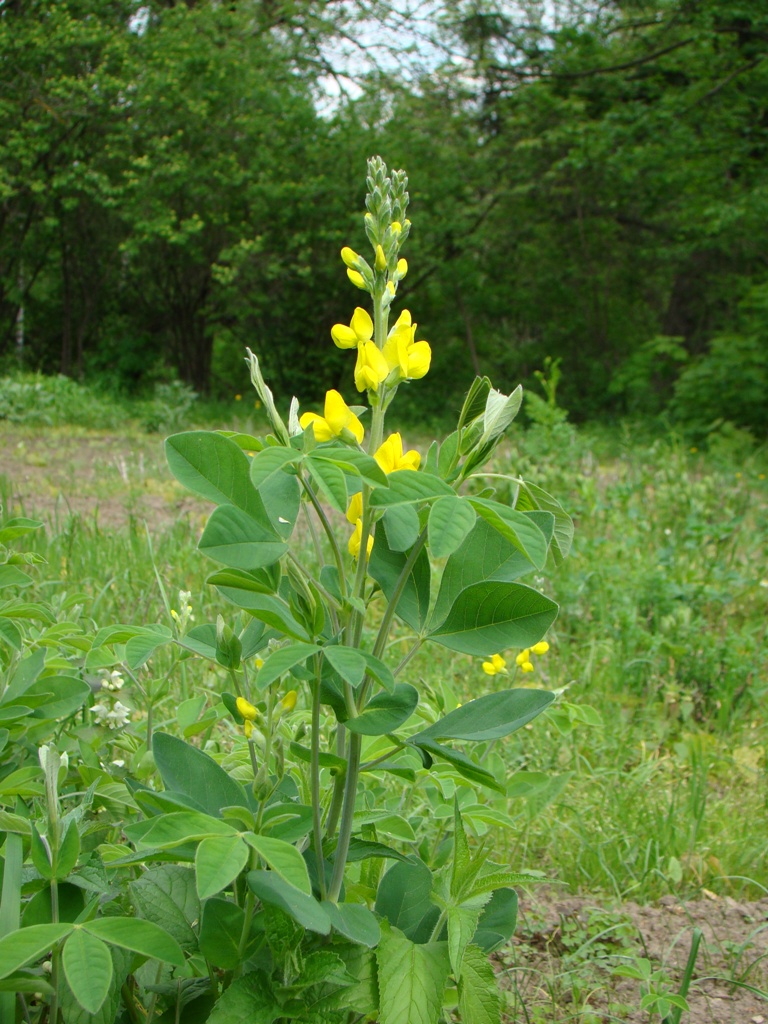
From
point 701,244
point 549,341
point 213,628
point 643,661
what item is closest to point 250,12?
point 549,341

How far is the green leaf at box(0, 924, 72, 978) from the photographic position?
73 centimetres

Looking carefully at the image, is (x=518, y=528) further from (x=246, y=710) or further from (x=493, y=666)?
(x=493, y=666)

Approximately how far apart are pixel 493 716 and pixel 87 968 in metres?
0.43

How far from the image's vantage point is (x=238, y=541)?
0.81 metres

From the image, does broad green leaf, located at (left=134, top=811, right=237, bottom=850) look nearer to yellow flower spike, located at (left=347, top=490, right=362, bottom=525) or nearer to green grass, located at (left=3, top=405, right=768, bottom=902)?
yellow flower spike, located at (left=347, top=490, right=362, bottom=525)

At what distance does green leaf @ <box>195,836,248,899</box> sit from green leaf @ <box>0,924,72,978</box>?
16 cm

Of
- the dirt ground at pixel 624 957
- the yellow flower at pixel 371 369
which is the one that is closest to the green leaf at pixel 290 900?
the yellow flower at pixel 371 369

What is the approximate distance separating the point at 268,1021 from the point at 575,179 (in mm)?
12866

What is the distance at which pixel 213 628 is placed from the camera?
1.13m

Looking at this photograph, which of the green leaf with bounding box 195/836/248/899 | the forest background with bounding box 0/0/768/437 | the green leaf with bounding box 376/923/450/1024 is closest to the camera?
the green leaf with bounding box 195/836/248/899

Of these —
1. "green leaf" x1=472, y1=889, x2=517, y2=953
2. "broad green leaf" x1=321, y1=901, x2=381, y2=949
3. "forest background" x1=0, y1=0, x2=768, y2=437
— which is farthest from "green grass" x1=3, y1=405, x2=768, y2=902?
"forest background" x1=0, y1=0, x2=768, y2=437

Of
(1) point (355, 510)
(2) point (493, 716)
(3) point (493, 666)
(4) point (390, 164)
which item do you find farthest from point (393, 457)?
(4) point (390, 164)

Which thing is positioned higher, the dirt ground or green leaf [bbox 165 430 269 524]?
green leaf [bbox 165 430 269 524]

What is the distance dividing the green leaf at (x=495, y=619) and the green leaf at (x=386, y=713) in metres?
0.07
